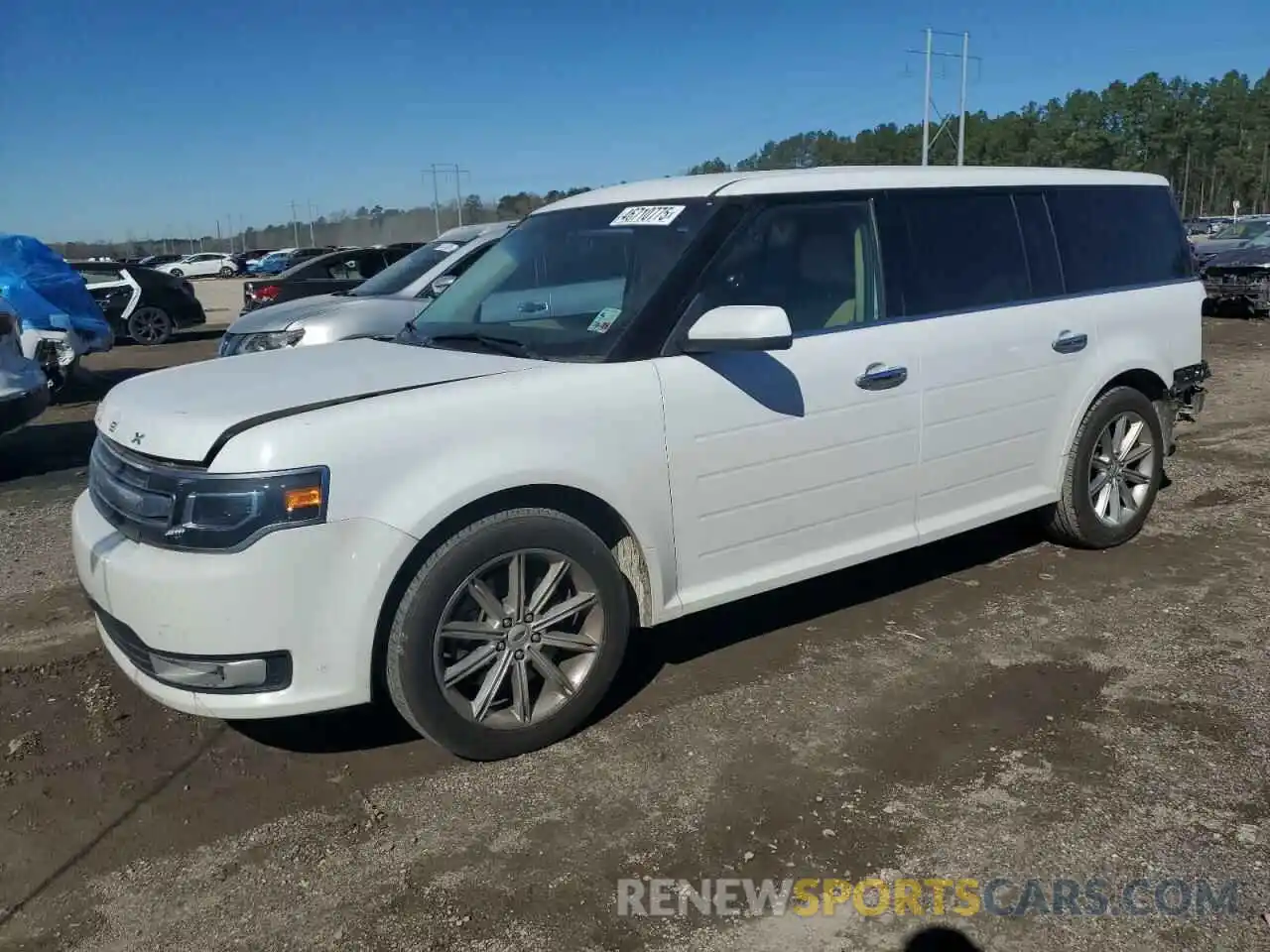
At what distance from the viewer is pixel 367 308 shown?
8.80 meters

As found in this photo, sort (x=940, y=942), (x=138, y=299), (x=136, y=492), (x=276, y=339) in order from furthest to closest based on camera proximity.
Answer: (x=138, y=299), (x=276, y=339), (x=136, y=492), (x=940, y=942)

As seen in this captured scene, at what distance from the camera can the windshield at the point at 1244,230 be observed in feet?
62.8

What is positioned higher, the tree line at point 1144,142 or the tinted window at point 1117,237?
the tree line at point 1144,142

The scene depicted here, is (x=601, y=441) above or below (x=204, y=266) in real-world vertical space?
below

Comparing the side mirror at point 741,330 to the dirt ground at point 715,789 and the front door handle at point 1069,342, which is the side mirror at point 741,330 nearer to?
the dirt ground at point 715,789

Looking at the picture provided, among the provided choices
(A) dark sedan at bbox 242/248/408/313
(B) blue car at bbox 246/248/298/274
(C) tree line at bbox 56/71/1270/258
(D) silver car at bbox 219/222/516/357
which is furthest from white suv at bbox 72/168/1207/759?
(C) tree line at bbox 56/71/1270/258

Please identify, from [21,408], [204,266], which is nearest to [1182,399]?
[21,408]

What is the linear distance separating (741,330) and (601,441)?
0.59 meters

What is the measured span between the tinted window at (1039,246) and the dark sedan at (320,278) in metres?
10.3

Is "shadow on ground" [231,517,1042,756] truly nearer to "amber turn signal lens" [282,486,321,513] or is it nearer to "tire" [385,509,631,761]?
"tire" [385,509,631,761]

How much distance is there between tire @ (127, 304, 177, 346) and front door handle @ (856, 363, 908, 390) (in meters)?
17.5

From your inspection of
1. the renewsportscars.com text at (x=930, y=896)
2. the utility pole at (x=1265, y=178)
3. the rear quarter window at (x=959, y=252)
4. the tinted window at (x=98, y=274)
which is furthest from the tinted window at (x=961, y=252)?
the utility pole at (x=1265, y=178)

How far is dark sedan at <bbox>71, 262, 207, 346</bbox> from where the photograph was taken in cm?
1833

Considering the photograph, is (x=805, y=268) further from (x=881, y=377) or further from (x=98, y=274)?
(x=98, y=274)
